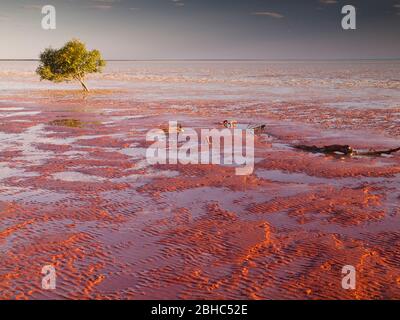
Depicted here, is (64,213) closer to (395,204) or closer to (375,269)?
(375,269)

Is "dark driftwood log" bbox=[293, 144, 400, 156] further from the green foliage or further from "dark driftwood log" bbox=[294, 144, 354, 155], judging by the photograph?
the green foliage

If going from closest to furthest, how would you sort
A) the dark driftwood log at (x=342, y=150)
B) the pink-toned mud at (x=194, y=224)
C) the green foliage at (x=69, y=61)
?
1. the pink-toned mud at (x=194, y=224)
2. the dark driftwood log at (x=342, y=150)
3. the green foliage at (x=69, y=61)

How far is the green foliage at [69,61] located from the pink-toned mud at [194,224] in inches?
1546

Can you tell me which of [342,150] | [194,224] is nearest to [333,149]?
[342,150]

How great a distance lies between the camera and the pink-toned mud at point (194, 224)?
848 centimetres

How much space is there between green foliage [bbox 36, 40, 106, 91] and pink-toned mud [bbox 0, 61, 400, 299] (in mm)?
39256

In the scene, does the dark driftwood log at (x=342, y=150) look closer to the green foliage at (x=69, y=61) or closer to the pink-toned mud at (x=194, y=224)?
the pink-toned mud at (x=194, y=224)

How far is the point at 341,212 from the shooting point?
12.5m

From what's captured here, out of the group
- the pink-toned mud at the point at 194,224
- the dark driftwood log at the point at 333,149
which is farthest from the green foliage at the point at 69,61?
the dark driftwood log at the point at 333,149

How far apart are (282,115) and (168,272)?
28.0 meters

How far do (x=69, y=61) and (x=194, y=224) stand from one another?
52.9 meters

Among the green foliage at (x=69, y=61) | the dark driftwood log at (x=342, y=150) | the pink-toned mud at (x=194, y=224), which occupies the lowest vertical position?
the pink-toned mud at (x=194, y=224)

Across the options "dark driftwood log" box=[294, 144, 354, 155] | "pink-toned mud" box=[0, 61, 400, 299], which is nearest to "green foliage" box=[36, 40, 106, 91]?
"pink-toned mud" box=[0, 61, 400, 299]
